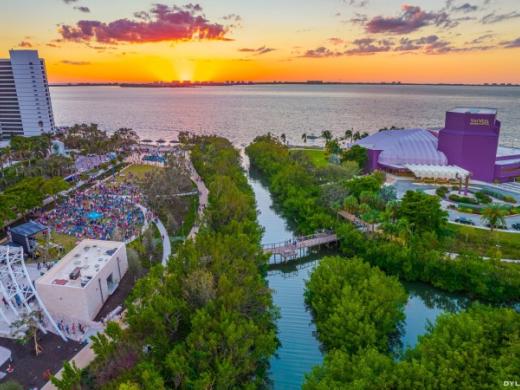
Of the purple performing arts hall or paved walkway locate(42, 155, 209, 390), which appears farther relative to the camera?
the purple performing arts hall

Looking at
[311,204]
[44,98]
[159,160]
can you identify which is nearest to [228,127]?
Result: [44,98]

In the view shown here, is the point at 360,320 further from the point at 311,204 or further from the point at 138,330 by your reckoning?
the point at 311,204

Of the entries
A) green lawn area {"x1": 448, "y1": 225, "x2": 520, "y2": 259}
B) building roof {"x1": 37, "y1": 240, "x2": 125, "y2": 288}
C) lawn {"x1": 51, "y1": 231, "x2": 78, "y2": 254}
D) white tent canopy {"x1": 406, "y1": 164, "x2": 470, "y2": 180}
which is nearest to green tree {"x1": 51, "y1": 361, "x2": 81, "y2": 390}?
building roof {"x1": 37, "y1": 240, "x2": 125, "y2": 288}

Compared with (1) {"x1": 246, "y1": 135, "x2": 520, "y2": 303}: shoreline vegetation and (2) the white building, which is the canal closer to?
(1) {"x1": 246, "y1": 135, "x2": 520, "y2": 303}: shoreline vegetation

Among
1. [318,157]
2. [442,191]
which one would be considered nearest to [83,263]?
[442,191]

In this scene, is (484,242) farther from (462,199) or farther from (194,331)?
(194,331)

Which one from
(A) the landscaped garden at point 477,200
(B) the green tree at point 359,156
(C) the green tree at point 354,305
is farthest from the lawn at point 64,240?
(B) the green tree at point 359,156
